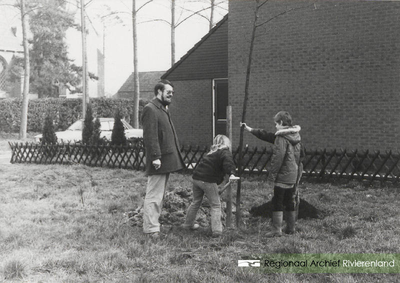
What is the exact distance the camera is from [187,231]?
19.5 feet

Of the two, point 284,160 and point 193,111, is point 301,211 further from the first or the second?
point 193,111

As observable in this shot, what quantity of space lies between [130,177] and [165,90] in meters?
6.23

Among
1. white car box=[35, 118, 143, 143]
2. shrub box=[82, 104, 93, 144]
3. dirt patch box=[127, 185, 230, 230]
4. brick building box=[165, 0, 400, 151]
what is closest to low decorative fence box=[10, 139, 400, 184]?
brick building box=[165, 0, 400, 151]

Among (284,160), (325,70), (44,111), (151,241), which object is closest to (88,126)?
(325,70)

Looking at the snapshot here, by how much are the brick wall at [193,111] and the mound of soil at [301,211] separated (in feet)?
34.4

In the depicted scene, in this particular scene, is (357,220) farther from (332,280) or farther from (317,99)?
(317,99)

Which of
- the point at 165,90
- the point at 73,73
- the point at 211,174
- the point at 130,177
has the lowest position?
the point at 130,177

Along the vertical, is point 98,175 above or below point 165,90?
below

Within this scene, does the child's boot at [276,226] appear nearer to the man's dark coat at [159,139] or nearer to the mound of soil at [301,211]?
the mound of soil at [301,211]

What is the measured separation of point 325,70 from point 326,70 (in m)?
0.02

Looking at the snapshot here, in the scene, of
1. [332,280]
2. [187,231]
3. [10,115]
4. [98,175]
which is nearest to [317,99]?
[98,175]

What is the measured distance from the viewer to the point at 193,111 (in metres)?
18.2

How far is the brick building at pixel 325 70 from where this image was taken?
417 inches

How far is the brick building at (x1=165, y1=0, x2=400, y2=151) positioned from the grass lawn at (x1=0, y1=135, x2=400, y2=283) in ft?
8.00
